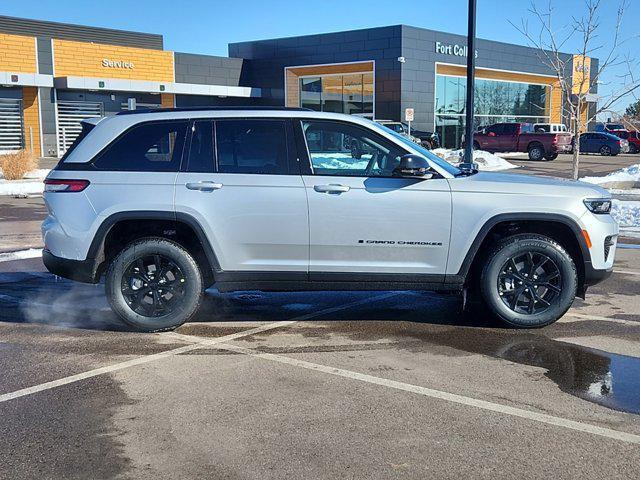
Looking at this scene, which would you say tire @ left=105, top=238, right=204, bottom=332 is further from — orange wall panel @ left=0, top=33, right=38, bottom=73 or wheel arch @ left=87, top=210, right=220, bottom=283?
orange wall panel @ left=0, top=33, right=38, bottom=73

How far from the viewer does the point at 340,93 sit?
1688 inches

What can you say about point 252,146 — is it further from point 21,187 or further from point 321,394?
point 21,187

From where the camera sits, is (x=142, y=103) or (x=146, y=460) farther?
(x=142, y=103)

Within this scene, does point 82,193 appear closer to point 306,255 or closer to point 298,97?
point 306,255

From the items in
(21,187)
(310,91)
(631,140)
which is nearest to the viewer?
(21,187)

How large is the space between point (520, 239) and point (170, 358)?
3.15 meters

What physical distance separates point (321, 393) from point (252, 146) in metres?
2.47

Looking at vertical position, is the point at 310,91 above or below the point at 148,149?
above

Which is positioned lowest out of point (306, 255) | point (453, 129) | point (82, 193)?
point (306, 255)

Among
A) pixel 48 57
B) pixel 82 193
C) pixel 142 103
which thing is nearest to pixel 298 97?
pixel 142 103

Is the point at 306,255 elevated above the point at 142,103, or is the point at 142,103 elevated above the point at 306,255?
the point at 142,103

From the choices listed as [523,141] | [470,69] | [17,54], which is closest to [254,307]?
[470,69]

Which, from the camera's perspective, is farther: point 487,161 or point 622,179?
point 487,161

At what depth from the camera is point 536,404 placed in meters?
4.50
